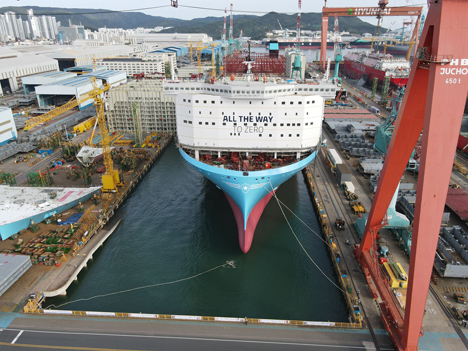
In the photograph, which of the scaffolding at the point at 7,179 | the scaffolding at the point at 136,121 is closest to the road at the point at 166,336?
the scaffolding at the point at 7,179

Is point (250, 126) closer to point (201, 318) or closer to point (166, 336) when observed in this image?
point (201, 318)

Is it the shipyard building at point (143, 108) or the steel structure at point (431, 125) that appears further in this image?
the shipyard building at point (143, 108)

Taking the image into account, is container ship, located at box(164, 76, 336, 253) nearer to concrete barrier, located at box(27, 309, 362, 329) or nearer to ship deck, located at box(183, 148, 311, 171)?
ship deck, located at box(183, 148, 311, 171)

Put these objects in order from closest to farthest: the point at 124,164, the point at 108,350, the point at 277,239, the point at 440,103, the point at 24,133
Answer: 1. the point at 440,103
2. the point at 108,350
3. the point at 277,239
4. the point at 124,164
5. the point at 24,133

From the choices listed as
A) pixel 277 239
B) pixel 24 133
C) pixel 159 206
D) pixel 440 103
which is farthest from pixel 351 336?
pixel 24 133

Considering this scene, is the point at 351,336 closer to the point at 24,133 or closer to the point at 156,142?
the point at 156,142

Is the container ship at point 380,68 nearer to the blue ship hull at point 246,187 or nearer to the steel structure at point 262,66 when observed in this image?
the steel structure at point 262,66
